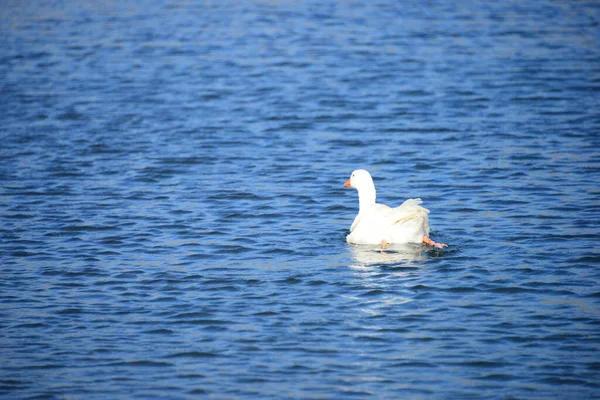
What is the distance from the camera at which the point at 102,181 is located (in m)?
17.5

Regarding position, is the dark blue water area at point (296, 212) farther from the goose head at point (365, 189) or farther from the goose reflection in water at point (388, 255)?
the goose head at point (365, 189)

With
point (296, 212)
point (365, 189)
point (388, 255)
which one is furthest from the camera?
point (296, 212)

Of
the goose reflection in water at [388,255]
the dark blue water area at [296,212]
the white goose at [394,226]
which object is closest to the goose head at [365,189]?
the dark blue water area at [296,212]

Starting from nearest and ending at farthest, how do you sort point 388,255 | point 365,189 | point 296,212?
point 388,255
point 365,189
point 296,212

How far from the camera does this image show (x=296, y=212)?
50.9ft

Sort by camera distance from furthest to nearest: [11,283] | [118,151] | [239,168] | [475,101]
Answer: [475,101] → [118,151] → [239,168] → [11,283]

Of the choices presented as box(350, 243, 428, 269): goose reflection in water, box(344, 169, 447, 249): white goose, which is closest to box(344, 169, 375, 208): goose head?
box(344, 169, 447, 249): white goose

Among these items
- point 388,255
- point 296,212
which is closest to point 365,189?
point 296,212

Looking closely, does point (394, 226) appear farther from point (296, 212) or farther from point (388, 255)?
point (296, 212)

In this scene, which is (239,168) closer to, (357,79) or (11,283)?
(11,283)

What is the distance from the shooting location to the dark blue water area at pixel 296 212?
9781mm

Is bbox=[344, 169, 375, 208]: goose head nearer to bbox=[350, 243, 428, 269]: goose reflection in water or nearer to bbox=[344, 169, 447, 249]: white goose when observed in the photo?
bbox=[344, 169, 447, 249]: white goose

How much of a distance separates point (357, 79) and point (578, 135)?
794 cm

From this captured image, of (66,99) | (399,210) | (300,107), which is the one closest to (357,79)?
(300,107)
